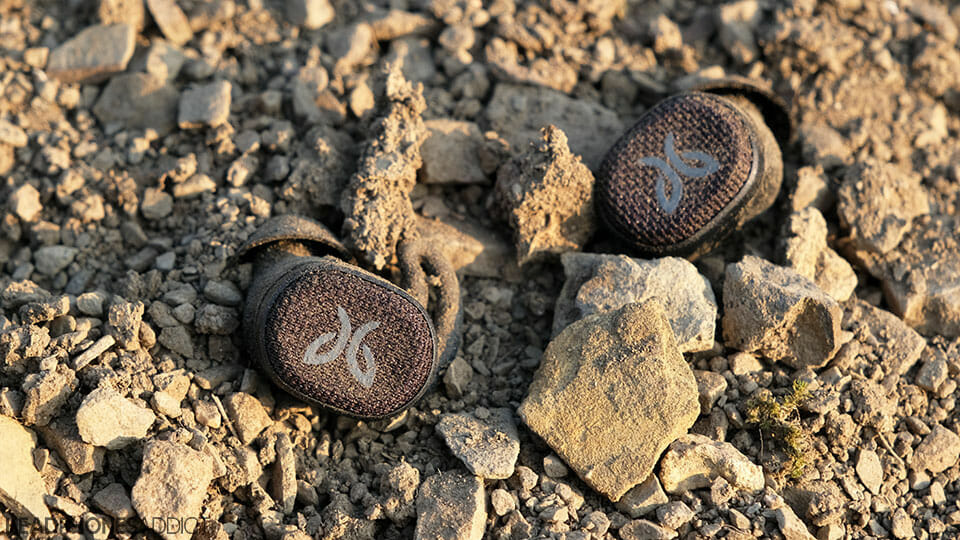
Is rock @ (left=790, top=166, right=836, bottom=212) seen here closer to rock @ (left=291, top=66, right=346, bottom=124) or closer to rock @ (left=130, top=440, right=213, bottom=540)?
rock @ (left=291, top=66, right=346, bottom=124)

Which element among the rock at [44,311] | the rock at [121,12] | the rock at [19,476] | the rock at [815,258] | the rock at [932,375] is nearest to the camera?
the rock at [19,476]

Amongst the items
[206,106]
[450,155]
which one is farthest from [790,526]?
[206,106]

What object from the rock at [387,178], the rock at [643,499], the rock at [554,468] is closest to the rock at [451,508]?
the rock at [554,468]

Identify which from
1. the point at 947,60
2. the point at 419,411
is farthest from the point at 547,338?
the point at 947,60

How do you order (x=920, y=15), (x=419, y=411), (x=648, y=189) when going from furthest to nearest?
(x=920, y=15)
(x=648, y=189)
(x=419, y=411)

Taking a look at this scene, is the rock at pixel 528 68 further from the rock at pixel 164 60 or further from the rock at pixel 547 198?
the rock at pixel 164 60

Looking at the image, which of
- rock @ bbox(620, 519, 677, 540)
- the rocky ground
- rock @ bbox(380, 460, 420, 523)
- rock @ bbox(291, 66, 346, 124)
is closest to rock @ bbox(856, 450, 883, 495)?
the rocky ground

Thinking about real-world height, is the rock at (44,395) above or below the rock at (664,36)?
below

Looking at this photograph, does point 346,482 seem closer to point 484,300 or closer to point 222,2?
point 484,300
